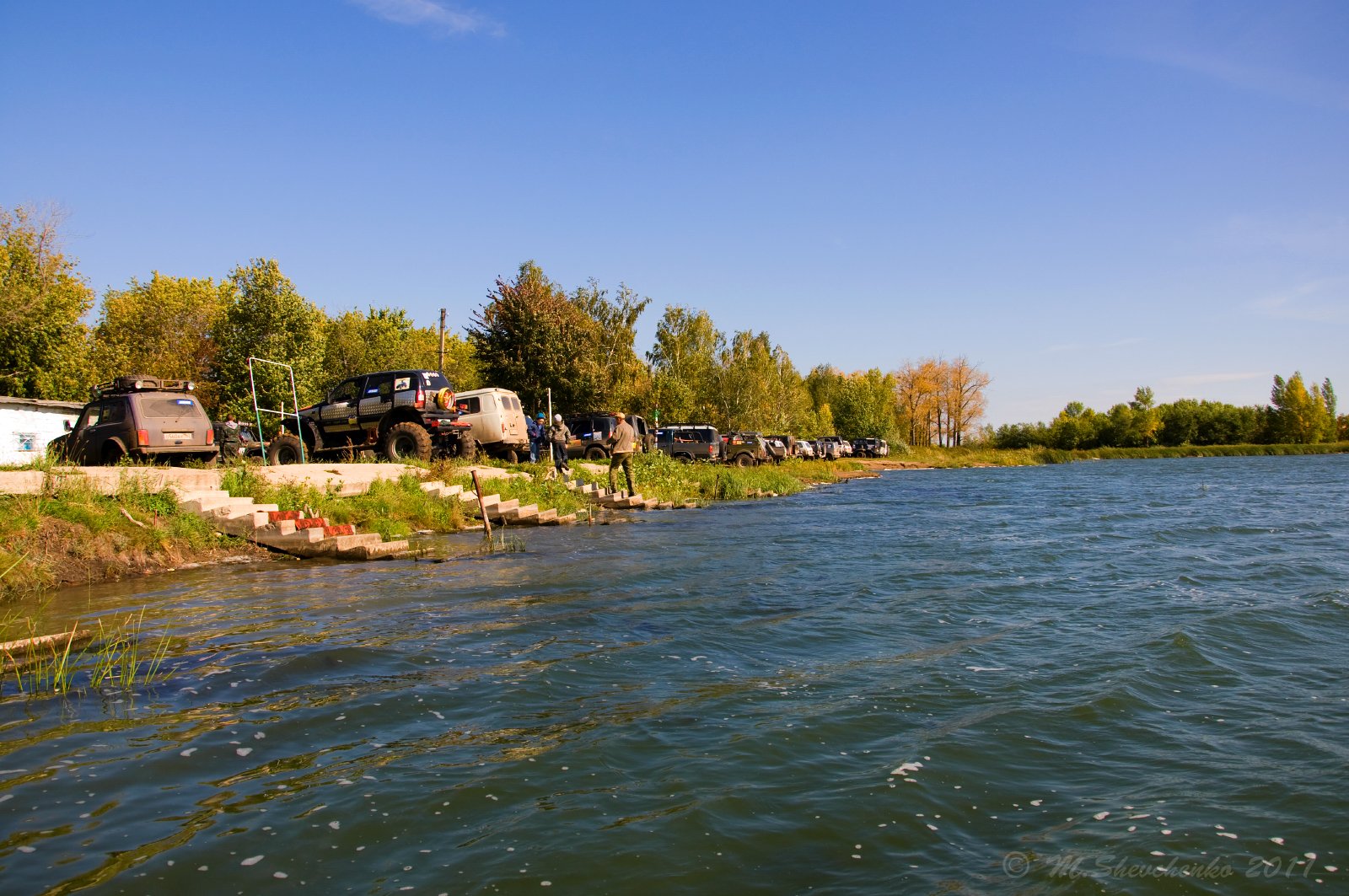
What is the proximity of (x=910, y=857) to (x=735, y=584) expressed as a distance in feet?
23.6

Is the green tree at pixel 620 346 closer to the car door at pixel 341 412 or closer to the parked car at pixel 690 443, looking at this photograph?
the parked car at pixel 690 443

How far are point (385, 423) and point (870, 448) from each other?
53605 millimetres

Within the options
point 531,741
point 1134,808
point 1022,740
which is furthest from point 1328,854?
point 531,741

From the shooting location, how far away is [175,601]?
9023 mm

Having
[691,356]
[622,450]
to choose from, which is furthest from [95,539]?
[691,356]

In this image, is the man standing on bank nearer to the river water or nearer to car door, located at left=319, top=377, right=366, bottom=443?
car door, located at left=319, top=377, right=366, bottom=443

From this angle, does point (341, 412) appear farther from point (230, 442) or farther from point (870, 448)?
point (870, 448)

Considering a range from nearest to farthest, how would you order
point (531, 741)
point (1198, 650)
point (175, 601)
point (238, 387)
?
point (531, 741) < point (1198, 650) < point (175, 601) < point (238, 387)

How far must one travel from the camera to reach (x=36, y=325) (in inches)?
1156

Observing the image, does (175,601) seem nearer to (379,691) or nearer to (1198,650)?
(379,691)

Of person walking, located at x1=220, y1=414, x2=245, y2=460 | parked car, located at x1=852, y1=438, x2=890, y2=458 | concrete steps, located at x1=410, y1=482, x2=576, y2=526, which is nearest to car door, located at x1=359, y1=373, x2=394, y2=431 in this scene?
person walking, located at x1=220, y1=414, x2=245, y2=460

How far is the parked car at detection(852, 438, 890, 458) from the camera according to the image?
222 ft

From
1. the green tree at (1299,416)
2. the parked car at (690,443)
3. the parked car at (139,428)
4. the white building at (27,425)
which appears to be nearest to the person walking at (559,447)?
the parked car at (139,428)

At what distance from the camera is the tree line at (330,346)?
30.4m
